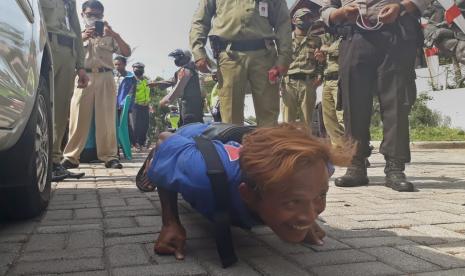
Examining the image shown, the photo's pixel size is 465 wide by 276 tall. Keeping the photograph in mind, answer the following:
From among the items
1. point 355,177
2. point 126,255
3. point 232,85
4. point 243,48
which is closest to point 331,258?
point 126,255

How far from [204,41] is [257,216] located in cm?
261

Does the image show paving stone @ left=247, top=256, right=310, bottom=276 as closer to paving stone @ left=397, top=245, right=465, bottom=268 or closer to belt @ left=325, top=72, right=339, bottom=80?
paving stone @ left=397, top=245, right=465, bottom=268

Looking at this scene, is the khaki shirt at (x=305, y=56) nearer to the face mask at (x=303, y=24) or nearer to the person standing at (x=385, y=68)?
the face mask at (x=303, y=24)

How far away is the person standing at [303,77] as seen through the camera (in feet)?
20.1

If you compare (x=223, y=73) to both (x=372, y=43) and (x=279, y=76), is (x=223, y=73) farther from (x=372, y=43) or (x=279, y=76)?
(x=372, y=43)

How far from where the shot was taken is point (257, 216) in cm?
184

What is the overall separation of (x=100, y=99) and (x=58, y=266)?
4.01 metres

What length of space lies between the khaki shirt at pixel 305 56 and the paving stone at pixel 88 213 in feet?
12.5

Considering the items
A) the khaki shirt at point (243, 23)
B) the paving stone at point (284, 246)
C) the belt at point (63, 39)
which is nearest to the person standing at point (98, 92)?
the belt at point (63, 39)

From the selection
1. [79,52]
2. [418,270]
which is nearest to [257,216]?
[418,270]

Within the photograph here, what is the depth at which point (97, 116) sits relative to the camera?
5.73 metres

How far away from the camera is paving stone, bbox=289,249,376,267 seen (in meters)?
1.92

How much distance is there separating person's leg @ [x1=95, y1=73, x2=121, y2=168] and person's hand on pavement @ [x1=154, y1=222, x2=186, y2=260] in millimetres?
3894

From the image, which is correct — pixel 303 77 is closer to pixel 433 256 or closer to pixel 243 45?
pixel 243 45
